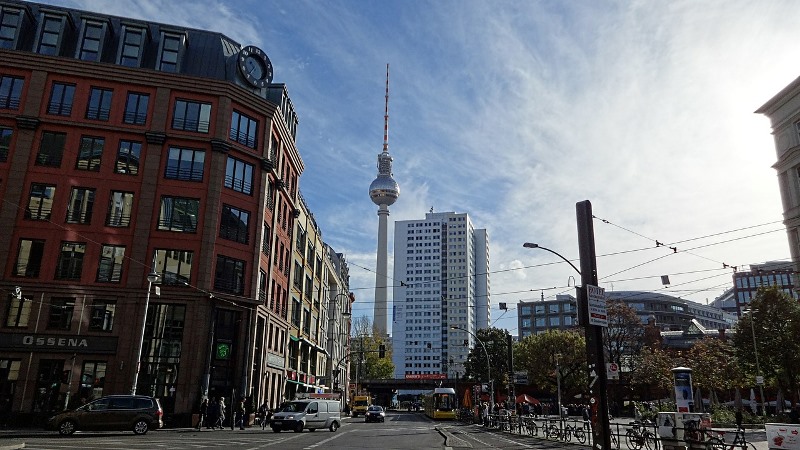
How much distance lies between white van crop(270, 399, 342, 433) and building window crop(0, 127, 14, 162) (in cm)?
2460

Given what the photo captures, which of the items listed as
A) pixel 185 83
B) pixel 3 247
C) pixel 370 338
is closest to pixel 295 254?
pixel 185 83

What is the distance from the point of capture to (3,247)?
113 ft

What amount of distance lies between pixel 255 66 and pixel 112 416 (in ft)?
92.7

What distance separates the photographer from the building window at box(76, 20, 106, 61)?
127 feet

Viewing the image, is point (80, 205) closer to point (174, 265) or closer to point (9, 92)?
point (174, 265)

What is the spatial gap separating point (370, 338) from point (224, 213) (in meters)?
73.8

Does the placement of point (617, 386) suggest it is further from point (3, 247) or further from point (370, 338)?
point (3, 247)

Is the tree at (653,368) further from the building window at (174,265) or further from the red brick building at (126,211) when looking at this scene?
the building window at (174,265)

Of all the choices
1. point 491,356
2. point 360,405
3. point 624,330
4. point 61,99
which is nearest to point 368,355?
point 491,356

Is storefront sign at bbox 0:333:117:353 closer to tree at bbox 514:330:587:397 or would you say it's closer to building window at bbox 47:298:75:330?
building window at bbox 47:298:75:330

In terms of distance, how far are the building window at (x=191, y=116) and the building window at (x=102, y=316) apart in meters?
13.0

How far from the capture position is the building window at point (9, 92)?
37.0m

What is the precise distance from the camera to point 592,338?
15625 millimetres

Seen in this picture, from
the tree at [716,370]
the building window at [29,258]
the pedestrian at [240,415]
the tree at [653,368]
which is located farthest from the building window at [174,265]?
the tree at [653,368]
